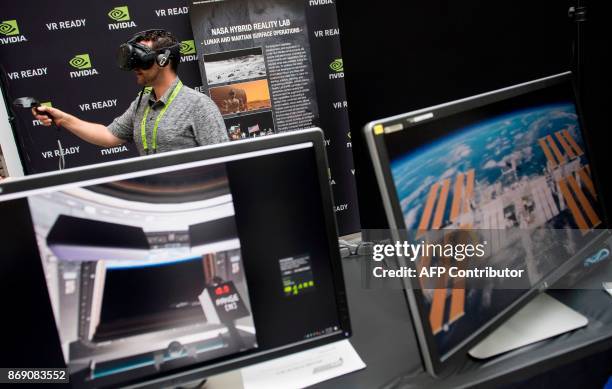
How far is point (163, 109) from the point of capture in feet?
8.09

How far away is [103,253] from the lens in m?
0.71

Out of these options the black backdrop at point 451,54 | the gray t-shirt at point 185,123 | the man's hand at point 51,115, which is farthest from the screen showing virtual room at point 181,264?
the man's hand at point 51,115

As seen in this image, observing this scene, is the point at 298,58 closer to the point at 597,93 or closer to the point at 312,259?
the point at 597,93

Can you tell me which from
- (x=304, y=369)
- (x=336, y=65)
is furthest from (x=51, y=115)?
(x=304, y=369)

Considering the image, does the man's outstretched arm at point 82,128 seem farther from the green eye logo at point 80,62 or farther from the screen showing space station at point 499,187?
the screen showing space station at point 499,187

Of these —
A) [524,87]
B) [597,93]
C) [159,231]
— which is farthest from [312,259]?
[597,93]

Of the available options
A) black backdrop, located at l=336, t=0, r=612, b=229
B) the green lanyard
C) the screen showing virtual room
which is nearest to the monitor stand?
the screen showing virtual room

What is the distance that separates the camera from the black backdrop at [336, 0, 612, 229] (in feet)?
4.58

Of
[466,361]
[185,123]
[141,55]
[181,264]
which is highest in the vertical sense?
[141,55]

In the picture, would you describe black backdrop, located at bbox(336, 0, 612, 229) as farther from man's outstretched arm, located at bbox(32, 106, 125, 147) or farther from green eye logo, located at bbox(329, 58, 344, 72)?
green eye logo, located at bbox(329, 58, 344, 72)

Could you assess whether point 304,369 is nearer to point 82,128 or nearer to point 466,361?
point 466,361

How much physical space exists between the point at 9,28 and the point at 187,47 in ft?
3.81

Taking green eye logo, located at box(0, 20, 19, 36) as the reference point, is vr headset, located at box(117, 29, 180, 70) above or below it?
below

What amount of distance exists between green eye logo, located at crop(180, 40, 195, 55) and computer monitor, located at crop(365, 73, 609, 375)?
2.86 metres
